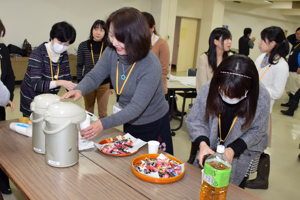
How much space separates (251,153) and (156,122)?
0.61 meters

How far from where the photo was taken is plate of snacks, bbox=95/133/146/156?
1432 millimetres

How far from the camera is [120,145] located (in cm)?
151

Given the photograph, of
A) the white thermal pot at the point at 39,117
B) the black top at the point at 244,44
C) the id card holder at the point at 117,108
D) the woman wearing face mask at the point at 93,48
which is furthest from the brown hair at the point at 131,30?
the black top at the point at 244,44

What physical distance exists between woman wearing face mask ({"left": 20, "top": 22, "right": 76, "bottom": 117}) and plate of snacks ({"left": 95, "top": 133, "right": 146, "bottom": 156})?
0.71m

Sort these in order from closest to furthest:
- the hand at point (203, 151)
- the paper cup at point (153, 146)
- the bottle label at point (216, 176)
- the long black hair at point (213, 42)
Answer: the bottle label at point (216, 176), the hand at point (203, 151), the paper cup at point (153, 146), the long black hair at point (213, 42)

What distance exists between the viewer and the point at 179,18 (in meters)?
10.1

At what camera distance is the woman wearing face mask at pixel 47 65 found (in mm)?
2043

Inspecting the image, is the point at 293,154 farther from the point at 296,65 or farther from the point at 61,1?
the point at 61,1

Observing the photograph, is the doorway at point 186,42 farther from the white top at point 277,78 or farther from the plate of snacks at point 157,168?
the plate of snacks at point 157,168

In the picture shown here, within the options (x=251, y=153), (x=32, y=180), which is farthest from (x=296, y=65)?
(x=32, y=180)

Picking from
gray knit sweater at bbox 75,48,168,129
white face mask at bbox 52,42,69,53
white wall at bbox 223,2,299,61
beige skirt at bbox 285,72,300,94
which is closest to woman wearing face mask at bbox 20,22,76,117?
white face mask at bbox 52,42,69,53

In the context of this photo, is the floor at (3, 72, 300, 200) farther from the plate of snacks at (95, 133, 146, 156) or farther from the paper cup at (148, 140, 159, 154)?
the paper cup at (148, 140, 159, 154)

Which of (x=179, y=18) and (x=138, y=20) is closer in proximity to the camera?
(x=138, y=20)

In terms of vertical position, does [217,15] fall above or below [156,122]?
above
